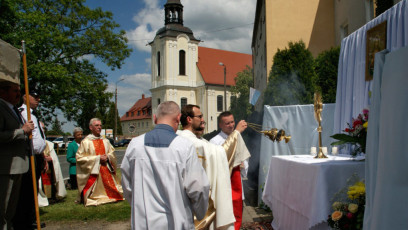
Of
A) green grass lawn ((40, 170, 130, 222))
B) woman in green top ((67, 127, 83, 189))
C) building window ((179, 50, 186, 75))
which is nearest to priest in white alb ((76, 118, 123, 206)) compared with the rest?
green grass lawn ((40, 170, 130, 222))

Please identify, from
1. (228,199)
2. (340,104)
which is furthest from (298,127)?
(228,199)

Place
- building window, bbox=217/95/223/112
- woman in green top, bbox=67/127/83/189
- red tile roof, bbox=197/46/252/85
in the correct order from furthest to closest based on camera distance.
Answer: red tile roof, bbox=197/46/252/85, building window, bbox=217/95/223/112, woman in green top, bbox=67/127/83/189

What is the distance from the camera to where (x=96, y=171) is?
7.12m

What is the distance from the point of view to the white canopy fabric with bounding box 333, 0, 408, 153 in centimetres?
→ 483

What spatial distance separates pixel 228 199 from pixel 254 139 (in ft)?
14.3

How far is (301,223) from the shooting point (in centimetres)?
391

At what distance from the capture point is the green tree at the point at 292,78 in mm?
8531

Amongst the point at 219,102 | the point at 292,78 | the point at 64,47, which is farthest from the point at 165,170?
the point at 219,102

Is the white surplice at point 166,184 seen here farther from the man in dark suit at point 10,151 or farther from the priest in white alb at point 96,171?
the priest in white alb at point 96,171

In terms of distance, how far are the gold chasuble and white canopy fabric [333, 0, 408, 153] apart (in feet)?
16.2

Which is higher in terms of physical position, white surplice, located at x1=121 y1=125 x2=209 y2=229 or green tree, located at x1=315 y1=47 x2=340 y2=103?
green tree, located at x1=315 y1=47 x2=340 y2=103

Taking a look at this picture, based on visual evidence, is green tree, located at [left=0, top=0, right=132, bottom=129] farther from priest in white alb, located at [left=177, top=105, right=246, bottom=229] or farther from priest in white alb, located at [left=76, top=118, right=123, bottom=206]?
priest in white alb, located at [left=177, top=105, right=246, bottom=229]

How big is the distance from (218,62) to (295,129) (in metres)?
51.6

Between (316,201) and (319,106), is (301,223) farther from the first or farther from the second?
(319,106)
